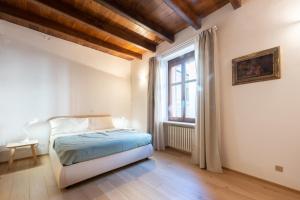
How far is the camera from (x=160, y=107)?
3.70 metres

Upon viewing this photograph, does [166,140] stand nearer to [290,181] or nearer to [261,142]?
[261,142]

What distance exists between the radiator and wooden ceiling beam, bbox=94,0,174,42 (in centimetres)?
207

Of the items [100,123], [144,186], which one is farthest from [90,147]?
[100,123]

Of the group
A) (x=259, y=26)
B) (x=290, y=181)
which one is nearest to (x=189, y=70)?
(x=259, y=26)

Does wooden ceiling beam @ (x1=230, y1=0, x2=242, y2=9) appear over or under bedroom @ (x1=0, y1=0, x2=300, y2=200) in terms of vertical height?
over

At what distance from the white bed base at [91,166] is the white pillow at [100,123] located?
4.01 feet

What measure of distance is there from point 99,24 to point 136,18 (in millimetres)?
786

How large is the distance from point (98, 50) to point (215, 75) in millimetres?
3225

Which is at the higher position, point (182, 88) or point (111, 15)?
point (111, 15)

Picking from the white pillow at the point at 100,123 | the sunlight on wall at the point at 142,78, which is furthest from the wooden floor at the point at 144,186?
the sunlight on wall at the point at 142,78

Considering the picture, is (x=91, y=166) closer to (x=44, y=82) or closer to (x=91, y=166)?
(x=91, y=166)

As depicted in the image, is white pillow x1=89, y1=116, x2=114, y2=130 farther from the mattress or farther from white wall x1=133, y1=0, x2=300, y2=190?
white wall x1=133, y1=0, x2=300, y2=190

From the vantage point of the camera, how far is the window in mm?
3379

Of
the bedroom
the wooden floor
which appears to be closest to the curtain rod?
the bedroom
